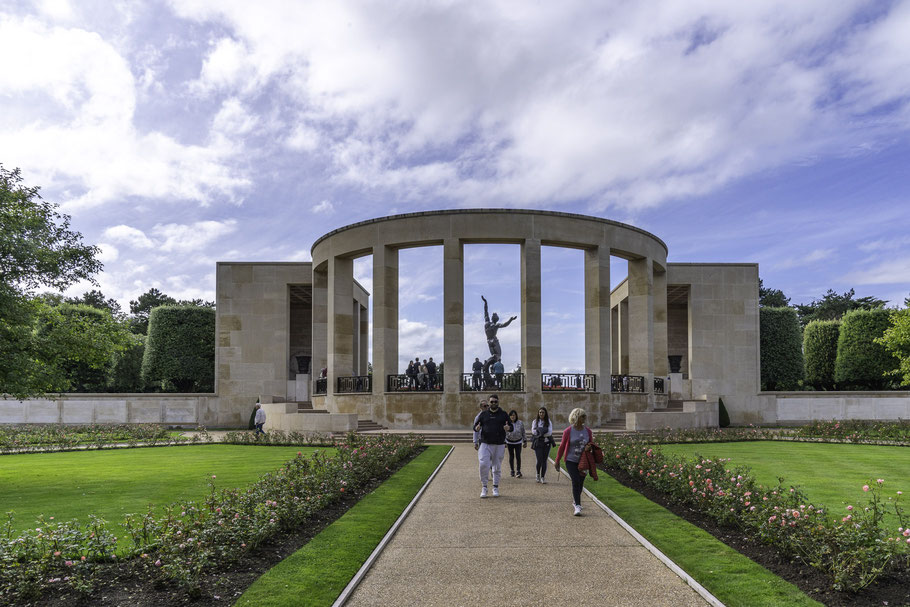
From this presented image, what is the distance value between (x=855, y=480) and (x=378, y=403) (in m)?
18.7

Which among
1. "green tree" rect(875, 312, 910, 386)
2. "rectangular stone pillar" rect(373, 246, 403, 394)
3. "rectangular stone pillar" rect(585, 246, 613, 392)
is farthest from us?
"green tree" rect(875, 312, 910, 386)

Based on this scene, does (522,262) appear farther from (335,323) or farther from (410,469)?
(410,469)

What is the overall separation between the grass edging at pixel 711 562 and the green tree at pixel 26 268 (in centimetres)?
1227

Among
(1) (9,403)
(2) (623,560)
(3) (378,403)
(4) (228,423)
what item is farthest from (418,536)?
(1) (9,403)

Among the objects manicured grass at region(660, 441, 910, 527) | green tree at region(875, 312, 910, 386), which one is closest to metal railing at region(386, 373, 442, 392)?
manicured grass at region(660, 441, 910, 527)

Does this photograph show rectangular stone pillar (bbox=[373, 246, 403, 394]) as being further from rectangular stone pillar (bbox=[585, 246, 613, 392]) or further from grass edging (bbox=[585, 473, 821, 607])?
grass edging (bbox=[585, 473, 821, 607])

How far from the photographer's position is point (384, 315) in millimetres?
29672

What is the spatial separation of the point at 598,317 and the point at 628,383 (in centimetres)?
344

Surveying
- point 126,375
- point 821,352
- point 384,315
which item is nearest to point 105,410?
point 126,375

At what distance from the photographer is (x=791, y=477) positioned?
14531 millimetres

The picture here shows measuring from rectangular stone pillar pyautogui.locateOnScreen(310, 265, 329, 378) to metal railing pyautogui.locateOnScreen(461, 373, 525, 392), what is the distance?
927cm

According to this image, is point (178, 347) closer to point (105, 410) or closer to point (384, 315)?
point (105, 410)

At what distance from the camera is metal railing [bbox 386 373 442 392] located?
1139 inches

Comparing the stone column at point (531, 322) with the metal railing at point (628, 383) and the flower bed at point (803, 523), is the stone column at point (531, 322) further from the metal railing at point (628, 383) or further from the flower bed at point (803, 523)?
the flower bed at point (803, 523)
